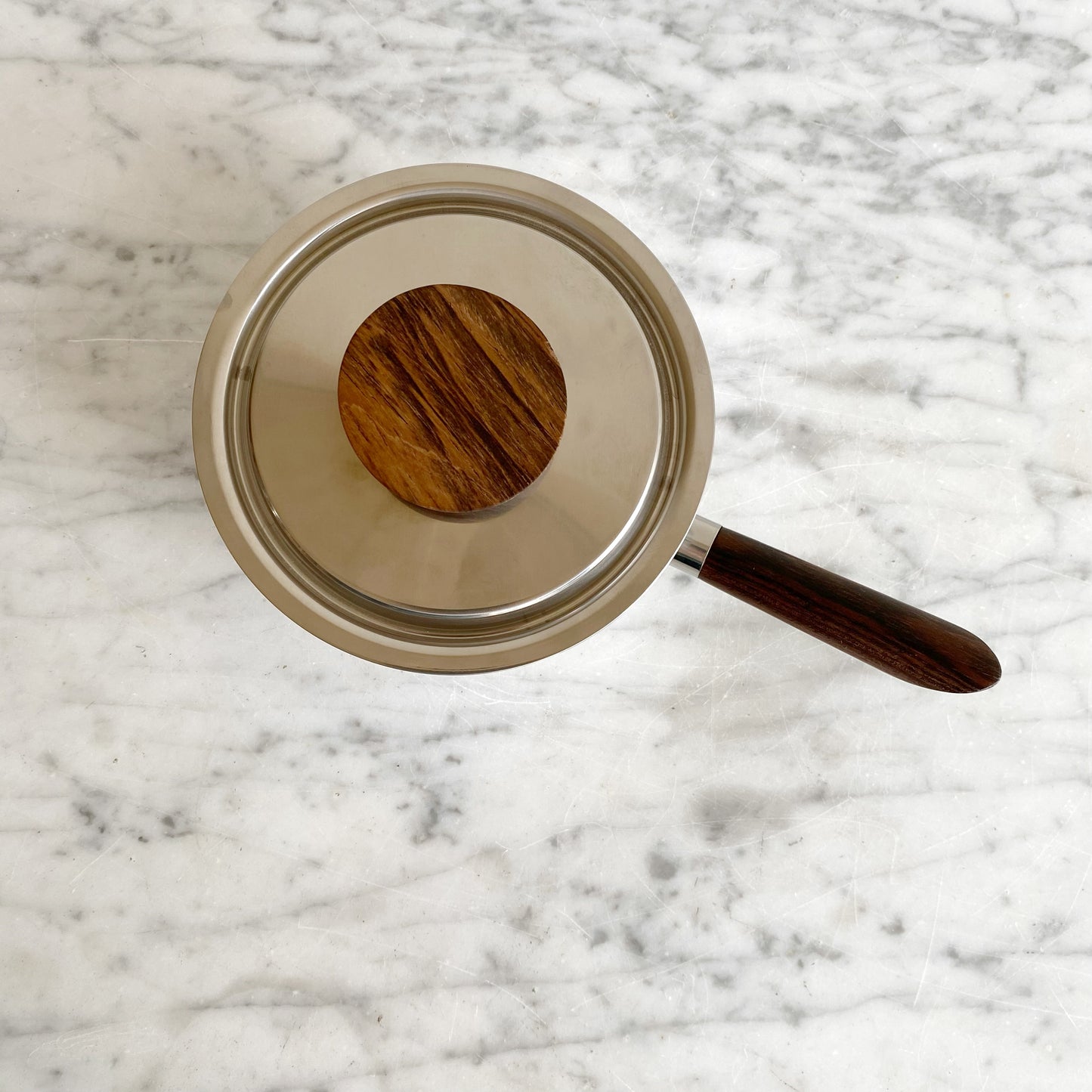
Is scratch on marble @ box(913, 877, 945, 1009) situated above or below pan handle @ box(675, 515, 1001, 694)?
below

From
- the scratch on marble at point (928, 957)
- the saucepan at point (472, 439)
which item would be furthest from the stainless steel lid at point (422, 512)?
the scratch on marble at point (928, 957)

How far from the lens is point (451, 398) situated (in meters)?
0.52

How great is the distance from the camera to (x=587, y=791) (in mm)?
611

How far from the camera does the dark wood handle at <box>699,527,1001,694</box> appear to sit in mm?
510

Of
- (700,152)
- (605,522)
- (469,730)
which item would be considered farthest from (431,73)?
(469,730)

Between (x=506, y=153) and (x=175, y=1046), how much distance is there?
660 millimetres

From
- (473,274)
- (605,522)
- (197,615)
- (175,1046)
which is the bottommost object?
(175,1046)

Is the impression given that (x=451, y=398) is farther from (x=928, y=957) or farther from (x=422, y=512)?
(x=928, y=957)

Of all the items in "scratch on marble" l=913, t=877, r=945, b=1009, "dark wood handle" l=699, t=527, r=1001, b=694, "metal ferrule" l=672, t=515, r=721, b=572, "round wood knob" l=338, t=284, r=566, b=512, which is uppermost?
"round wood knob" l=338, t=284, r=566, b=512

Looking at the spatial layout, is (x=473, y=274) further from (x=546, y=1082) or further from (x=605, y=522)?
(x=546, y=1082)

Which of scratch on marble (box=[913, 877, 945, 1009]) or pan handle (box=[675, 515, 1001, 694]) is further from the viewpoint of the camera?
scratch on marble (box=[913, 877, 945, 1009])

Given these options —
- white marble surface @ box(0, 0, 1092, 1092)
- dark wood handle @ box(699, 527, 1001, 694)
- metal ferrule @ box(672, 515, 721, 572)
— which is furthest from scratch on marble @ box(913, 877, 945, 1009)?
metal ferrule @ box(672, 515, 721, 572)

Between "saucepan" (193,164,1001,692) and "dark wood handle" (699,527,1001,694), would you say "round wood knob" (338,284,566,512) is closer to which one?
"saucepan" (193,164,1001,692)

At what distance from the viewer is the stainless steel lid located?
517 millimetres
